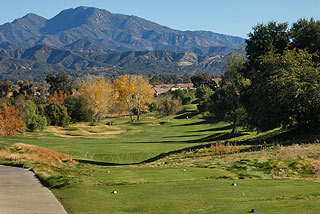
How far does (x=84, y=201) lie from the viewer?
1322 centimetres

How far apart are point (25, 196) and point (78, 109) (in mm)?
72437

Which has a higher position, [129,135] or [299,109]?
[299,109]

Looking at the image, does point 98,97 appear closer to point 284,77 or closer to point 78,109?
point 78,109

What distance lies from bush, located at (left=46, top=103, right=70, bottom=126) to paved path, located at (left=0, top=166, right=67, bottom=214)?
56976mm

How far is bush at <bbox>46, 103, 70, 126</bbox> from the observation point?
74.2 m

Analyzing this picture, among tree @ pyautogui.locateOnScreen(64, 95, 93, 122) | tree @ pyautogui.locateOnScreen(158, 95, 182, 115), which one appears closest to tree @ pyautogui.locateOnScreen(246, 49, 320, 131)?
tree @ pyautogui.locateOnScreen(64, 95, 93, 122)

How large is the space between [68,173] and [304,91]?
65.8 ft

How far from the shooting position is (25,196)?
13.7 m

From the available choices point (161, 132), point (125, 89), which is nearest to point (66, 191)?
point (161, 132)

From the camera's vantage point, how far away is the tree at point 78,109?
276 feet

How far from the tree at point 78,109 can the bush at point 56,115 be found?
846cm

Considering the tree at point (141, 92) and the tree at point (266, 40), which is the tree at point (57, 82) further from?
the tree at point (266, 40)

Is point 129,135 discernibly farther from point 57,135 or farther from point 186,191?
point 186,191

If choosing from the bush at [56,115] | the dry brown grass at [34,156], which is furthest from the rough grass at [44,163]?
the bush at [56,115]
